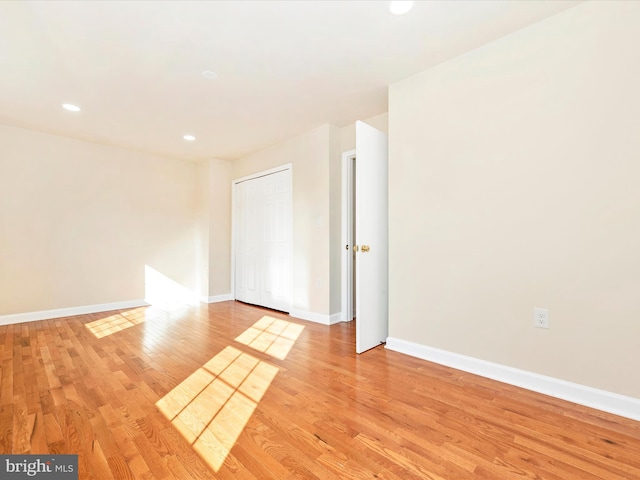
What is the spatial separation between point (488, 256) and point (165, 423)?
2.40 m

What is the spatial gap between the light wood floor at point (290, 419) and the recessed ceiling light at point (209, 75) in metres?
2.49

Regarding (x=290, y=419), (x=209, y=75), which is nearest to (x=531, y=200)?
(x=290, y=419)

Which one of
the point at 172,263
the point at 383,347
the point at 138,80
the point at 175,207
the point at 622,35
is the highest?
the point at 138,80

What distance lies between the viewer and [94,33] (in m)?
2.09

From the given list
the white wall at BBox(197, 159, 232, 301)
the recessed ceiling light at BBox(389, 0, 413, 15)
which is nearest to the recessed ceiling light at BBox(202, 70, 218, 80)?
the recessed ceiling light at BBox(389, 0, 413, 15)

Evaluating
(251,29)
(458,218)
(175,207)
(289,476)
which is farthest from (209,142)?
(289,476)

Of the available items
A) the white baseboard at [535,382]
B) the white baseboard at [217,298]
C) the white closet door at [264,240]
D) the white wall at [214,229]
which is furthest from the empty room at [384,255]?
the white wall at [214,229]

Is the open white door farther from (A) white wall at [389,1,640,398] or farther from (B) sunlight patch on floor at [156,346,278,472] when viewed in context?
(B) sunlight patch on floor at [156,346,278,472]

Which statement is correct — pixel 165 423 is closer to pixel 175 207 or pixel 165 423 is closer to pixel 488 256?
pixel 488 256

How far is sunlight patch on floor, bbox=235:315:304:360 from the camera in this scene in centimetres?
283

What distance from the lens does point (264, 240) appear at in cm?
477

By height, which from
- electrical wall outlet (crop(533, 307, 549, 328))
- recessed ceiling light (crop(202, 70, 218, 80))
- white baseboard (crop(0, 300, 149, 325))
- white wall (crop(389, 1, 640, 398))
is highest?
recessed ceiling light (crop(202, 70, 218, 80))

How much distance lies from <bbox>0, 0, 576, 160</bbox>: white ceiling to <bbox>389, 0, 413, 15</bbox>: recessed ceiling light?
5 centimetres

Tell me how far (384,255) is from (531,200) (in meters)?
1.38
